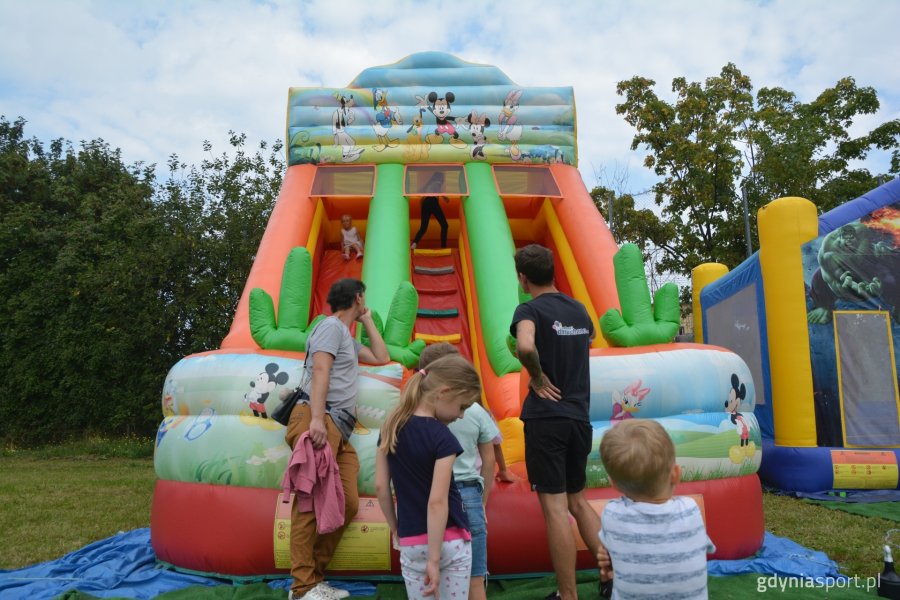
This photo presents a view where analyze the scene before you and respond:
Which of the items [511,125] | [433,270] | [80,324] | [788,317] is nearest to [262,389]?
[433,270]

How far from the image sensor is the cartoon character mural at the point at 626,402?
294 cm

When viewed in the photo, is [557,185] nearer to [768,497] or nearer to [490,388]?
[490,388]

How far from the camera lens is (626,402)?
294 centimetres

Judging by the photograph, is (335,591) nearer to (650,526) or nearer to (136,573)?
(136,573)

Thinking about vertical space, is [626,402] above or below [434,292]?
below

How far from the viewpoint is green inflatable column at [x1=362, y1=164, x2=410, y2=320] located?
4371 millimetres

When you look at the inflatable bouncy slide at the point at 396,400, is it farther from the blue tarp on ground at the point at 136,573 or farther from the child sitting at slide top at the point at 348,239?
the child sitting at slide top at the point at 348,239

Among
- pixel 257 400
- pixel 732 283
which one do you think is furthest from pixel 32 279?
pixel 732 283

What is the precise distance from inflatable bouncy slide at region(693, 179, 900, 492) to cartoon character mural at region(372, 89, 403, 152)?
3230 mm

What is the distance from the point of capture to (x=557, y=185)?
554cm

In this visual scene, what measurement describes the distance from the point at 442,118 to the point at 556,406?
4.05 metres

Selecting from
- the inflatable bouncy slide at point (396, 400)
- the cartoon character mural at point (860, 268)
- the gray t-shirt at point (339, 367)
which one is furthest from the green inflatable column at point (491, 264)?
the cartoon character mural at point (860, 268)

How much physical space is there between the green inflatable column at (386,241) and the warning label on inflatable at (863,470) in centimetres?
347

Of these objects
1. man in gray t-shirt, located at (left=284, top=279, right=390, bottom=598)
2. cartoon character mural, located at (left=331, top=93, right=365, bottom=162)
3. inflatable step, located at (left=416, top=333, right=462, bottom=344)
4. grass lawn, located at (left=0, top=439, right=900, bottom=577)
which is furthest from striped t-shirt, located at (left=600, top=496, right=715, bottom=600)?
cartoon character mural, located at (left=331, top=93, right=365, bottom=162)
